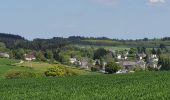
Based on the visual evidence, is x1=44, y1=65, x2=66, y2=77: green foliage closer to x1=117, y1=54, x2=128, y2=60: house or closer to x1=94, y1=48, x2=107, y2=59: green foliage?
x1=94, y1=48, x2=107, y2=59: green foliage

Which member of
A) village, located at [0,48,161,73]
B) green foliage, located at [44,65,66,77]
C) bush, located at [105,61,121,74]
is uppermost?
green foliage, located at [44,65,66,77]

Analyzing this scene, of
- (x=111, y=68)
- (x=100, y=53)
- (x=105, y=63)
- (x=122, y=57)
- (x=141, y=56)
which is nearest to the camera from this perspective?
(x=111, y=68)

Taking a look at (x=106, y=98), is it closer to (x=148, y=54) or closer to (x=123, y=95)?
(x=123, y=95)

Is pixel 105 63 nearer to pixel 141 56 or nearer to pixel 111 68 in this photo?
pixel 111 68

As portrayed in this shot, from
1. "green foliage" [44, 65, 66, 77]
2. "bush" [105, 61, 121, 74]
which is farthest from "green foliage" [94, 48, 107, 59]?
"green foliage" [44, 65, 66, 77]

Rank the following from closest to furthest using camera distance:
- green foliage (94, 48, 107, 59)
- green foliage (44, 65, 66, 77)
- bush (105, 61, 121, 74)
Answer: green foliage (44, 65, 66, 77) → bush (105, 61, 121, 74) → green foliage (94, 48, 107, 59)

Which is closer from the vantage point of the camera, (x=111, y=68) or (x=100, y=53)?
(x=111, y=68)

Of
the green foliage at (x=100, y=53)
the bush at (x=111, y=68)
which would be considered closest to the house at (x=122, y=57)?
the green foliage at (x=100, y=53)

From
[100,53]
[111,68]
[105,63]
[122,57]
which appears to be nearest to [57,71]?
[111,68]

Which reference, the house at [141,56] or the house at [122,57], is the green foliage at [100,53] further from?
the house at [141,56]

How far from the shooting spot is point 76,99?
23500mm

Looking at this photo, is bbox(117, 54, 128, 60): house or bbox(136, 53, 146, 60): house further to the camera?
bbox(117, 54, 128, 60): house

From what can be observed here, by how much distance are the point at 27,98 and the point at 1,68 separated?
63.2 m

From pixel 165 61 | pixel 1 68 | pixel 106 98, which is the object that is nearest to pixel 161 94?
pixel 106 98
